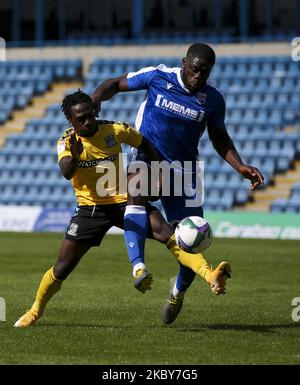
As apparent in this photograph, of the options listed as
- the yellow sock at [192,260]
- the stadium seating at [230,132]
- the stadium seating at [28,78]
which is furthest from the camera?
the stadium seating at [28,78]

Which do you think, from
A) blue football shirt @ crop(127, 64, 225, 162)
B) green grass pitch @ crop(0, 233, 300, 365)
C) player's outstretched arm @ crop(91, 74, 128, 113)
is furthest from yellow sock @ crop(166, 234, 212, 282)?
player's outstretched arm @ crop(91, 74, 128, 113)

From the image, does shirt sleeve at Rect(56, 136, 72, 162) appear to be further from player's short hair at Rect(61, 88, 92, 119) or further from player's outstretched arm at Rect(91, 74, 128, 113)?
player's outstretched arm at Rect(91, 74, 128, 113)

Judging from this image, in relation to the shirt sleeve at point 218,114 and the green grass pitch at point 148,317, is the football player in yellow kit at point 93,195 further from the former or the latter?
the shirt sleeve at point 218,114

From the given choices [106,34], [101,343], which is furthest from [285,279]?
[106,34]

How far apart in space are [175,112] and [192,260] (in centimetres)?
142

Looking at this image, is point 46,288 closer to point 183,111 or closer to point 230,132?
point 183,111

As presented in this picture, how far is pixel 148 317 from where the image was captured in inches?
389

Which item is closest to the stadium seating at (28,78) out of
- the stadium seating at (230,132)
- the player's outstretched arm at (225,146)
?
the stadium seating at (230,132)

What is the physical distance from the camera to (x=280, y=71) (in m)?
27.7

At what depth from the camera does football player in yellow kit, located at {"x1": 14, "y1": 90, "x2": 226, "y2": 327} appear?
8.69 m

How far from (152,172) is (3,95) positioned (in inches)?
893

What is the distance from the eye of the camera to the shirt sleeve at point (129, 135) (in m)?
8.86

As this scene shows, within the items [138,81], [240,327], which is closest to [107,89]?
[138,81]

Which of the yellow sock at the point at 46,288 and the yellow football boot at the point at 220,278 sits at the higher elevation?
the yellow football boot at the point at 220,278
